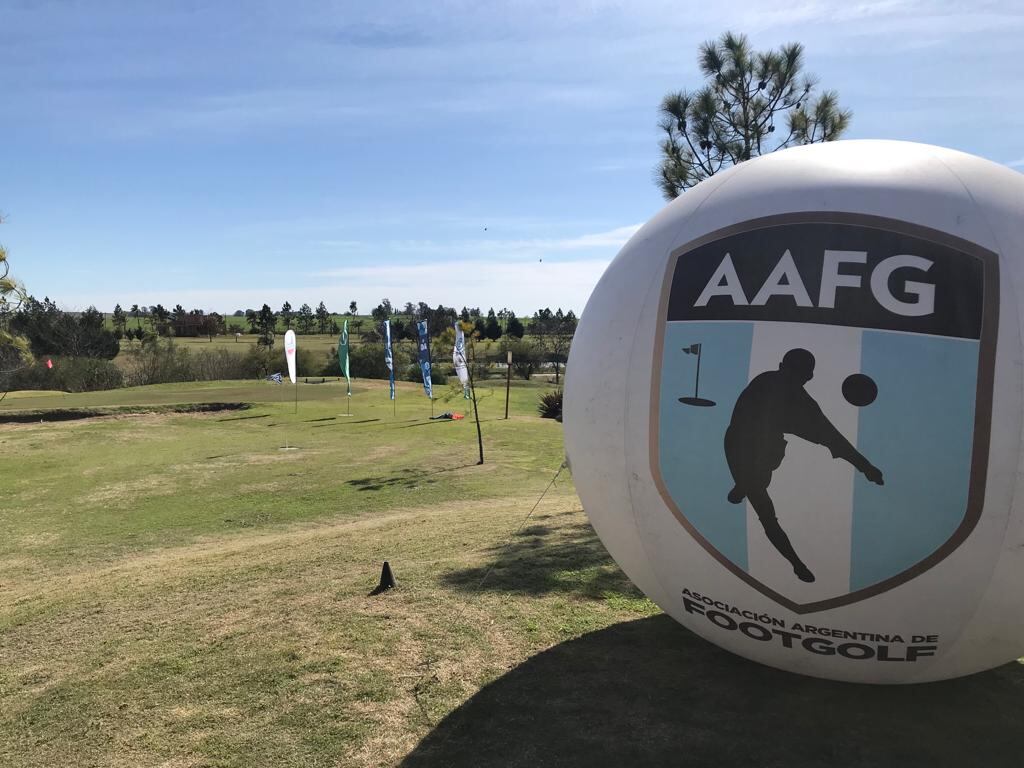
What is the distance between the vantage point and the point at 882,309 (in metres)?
3.79

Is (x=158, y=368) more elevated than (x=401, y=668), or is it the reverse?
(x=158, y=368)

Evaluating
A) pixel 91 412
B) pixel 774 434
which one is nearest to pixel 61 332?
pixel 91 412

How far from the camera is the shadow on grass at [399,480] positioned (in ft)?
53.8

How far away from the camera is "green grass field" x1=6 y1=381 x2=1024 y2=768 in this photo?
4.57m

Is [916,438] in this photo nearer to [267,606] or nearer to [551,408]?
[267,606]

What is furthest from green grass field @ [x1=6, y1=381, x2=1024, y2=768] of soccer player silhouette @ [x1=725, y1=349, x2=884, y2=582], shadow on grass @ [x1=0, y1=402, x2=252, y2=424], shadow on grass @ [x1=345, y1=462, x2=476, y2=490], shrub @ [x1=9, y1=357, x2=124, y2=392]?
shrub @ [x1=9, y1=357, x2=124, y2=392]

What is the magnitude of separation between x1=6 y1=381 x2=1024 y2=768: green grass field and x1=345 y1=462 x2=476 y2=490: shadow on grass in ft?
11.6

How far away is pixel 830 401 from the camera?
3.85 metres

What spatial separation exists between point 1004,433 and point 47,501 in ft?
56.4

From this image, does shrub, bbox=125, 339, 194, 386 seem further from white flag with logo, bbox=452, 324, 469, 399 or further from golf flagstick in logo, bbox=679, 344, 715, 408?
golf flagstick in logo, bbox=679, 344, 715, 408

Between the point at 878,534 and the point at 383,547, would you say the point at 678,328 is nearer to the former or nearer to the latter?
the point at 878,534

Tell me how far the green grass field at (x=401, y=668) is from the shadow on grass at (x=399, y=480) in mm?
3547

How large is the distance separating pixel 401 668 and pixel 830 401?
3939 millimetres

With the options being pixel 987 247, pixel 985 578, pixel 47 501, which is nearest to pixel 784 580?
pixel 985 578
